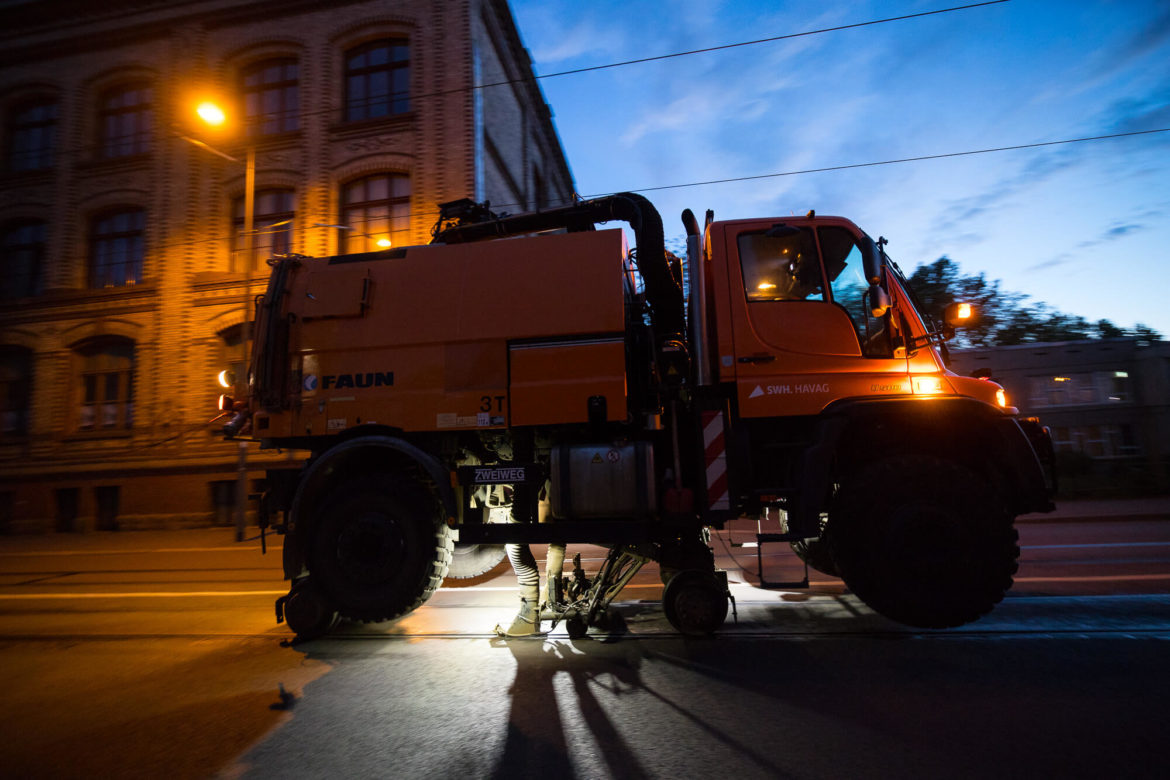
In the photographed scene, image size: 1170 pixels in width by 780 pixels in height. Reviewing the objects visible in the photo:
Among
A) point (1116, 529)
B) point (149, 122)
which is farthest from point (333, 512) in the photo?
point (149, 122)

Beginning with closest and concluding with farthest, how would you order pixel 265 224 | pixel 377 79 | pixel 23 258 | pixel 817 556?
1. pixel 817 556
2. pixel 265 224
3. pixel 377 79
4. pixel 23 258

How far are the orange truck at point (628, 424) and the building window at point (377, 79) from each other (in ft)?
41.2

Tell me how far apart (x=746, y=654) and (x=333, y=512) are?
10.9 feet

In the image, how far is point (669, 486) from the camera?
4.32 meters

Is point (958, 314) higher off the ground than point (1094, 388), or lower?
lower

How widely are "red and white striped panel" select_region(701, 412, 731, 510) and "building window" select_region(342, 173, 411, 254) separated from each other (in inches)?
473

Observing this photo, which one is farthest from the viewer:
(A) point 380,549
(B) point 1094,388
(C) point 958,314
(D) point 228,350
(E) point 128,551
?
(B) point 1094,388

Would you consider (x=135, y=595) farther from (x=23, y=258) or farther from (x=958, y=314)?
(x=23, y=258)

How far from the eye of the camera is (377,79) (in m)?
15.2

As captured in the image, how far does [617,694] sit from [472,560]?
7.80ft

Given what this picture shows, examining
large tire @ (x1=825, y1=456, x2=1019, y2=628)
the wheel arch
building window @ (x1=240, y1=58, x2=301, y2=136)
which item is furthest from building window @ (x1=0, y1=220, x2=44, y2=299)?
large tire @ (x1=825, y1=456, x2=1019, y2=628)

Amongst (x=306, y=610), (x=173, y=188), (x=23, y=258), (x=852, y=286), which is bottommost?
(x=306, y=610)

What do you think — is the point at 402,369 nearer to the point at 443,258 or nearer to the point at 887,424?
the point at 443,258

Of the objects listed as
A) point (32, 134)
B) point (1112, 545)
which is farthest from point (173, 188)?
point (1112, 545)
